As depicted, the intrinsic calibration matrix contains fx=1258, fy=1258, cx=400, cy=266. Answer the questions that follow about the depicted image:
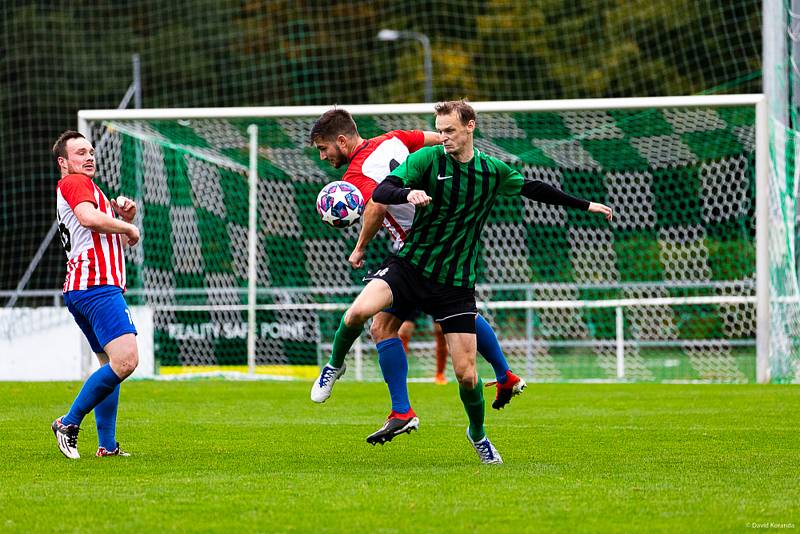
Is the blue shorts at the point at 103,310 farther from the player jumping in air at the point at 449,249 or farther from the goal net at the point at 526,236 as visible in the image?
the goal net at the point at 526,236

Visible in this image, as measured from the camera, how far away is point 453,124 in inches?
273

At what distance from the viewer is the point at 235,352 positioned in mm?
19594

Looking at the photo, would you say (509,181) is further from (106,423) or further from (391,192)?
(106,423)

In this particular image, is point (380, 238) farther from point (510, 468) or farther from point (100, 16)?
point (100, 16)

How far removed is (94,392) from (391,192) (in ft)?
7.35

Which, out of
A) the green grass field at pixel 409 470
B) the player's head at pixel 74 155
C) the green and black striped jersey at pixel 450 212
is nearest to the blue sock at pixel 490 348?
the green grass field at pixel 409 470

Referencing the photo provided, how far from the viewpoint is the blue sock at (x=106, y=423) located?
25.3ft

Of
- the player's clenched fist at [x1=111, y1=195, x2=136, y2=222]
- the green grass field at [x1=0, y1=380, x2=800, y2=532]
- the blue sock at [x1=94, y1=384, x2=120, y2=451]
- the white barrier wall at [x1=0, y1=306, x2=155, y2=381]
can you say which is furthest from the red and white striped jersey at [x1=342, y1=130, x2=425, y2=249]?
the white barrier wall at [x1=0, y1=306, x2=155, y2=381]

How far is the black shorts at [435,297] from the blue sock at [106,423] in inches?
76.0

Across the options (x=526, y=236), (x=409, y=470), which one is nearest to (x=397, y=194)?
(x=409, y=470)

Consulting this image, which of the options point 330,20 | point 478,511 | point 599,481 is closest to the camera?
point 478,511

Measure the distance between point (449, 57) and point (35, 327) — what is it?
19.4 m

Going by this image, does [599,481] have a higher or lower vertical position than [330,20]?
lower

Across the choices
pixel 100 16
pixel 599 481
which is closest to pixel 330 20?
pixel 100 16
